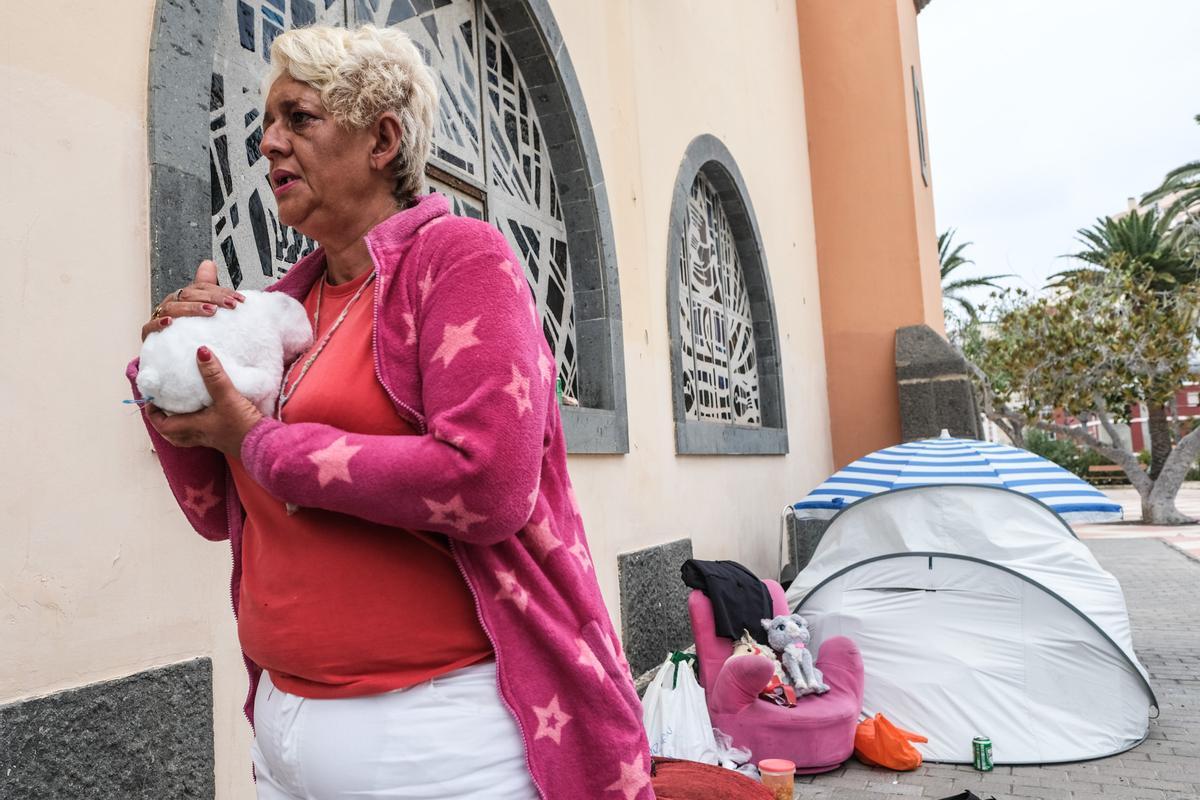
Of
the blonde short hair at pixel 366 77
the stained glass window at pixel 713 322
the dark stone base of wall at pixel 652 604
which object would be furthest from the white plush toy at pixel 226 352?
the stained glass window at pixel 713 322

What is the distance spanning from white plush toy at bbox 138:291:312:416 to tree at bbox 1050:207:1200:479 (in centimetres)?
2208

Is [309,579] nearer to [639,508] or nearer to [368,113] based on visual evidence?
[368,113]

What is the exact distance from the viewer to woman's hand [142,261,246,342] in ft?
3.94

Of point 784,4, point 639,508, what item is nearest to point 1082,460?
point 784,4

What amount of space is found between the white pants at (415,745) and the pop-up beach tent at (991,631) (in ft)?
13.3

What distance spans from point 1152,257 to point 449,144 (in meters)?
24.5

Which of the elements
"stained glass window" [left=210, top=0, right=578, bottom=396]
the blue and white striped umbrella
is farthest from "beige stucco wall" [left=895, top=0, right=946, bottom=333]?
"stained glass window" [left=210, top=0, right=578, bottom=396]

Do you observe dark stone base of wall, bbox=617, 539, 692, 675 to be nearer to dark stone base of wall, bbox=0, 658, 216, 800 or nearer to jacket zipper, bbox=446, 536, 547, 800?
dark stone base of wall, bbox=0, 658, 216, 800

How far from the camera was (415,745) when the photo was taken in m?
1.13

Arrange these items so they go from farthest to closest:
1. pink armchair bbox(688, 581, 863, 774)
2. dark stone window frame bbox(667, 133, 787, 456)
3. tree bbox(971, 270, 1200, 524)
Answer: tree bbox(971, 270, 1200, 524) < dark stone window frame bbox(667, 133, 787, 456) < pink armchair bbox(688, 581, 863, 774)

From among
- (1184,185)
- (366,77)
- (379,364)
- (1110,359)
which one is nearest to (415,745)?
(379,364)

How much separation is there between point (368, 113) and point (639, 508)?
4.44 m

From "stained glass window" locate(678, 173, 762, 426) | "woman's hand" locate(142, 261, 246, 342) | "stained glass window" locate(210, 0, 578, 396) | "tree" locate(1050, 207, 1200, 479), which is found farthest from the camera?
"tree" locate(1050, 207, 1200, 479)

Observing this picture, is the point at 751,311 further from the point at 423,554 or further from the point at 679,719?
the point at 423,554
